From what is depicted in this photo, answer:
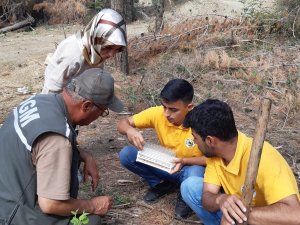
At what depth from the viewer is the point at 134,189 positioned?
13.2 feet

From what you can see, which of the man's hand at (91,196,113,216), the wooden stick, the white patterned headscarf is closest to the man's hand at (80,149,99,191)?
the man's hand at (91,196,113,216)

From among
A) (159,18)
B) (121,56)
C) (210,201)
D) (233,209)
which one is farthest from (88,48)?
(159,18)

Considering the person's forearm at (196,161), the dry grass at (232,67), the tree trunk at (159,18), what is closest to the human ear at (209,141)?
the person's forearm at (196,161)

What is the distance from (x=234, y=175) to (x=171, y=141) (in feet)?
3.04

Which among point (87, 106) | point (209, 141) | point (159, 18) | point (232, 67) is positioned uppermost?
point (87, 106)

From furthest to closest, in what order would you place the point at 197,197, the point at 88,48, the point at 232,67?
the point at 232,67 < the point at 88,48 < the point at 197,197

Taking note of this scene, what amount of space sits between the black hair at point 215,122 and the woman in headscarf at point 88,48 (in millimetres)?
1240

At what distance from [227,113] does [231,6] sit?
1359 cm

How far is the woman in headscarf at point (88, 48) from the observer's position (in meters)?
3.60

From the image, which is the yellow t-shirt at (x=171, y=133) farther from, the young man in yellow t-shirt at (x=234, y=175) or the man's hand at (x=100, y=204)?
the man's hand at (x=100, y=204)

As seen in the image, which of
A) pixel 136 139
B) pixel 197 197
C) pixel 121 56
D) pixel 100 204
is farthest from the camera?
pixel 121 56

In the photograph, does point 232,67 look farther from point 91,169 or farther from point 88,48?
point 91,169

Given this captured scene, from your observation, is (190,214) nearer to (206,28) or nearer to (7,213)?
(7,213)

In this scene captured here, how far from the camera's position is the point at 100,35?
3.60 metres
